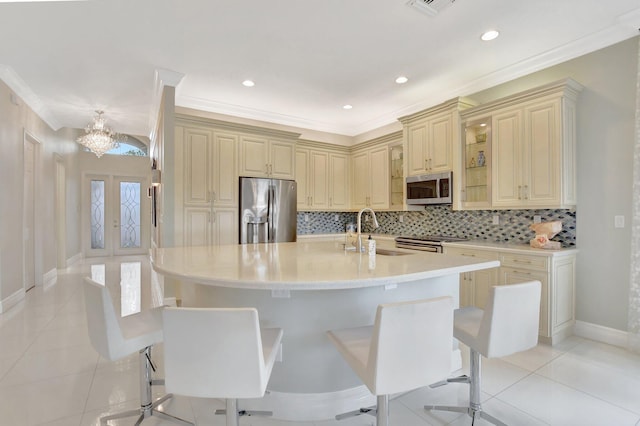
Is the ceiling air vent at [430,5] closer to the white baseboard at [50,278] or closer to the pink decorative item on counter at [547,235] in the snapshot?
the pink decorative item on counter at [547,235]

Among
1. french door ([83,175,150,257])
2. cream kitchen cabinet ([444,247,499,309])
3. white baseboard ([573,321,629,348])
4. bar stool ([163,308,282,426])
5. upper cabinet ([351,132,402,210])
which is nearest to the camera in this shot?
bar stool ([163,308,282,426])

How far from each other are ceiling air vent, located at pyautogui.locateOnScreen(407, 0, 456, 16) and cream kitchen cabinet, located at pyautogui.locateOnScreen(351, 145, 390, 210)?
2.60 m

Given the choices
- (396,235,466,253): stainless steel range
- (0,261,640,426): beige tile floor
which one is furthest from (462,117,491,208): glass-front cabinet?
(0,261,640,426): beige tile floor

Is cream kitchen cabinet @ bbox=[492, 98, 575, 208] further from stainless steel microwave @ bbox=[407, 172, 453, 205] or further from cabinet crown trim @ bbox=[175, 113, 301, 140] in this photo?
cabinet crown trim @ bbox=[175, 113, 301, 140]

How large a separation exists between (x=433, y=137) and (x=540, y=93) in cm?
126

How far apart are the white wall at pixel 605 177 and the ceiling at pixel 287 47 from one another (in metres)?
0.23

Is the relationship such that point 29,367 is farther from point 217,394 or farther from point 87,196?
point 87,196

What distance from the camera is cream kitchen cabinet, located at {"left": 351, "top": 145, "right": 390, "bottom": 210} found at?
509 cm

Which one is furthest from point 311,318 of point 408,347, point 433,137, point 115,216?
point 115,216

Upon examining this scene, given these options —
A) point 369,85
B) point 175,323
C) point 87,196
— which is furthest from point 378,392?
point 87,196

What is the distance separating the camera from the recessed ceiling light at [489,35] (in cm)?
287

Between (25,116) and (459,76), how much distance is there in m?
6.03

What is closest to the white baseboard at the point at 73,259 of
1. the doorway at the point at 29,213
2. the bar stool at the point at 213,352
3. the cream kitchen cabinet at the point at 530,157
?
the doorway at the point at 29,213

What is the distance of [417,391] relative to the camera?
212 cm
